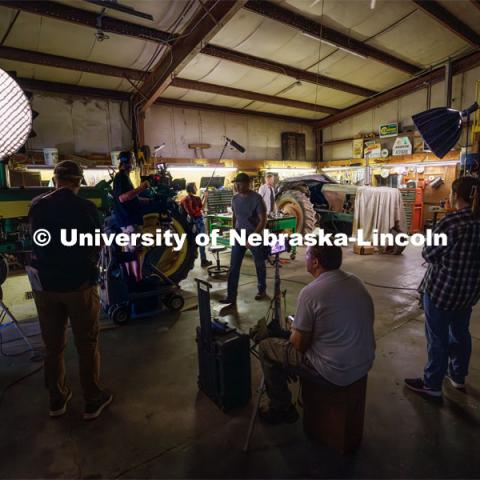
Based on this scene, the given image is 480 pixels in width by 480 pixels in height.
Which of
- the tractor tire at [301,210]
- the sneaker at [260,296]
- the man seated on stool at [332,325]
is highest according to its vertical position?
the tractor tire at [301,210]

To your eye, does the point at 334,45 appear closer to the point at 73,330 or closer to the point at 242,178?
the point at 242,178

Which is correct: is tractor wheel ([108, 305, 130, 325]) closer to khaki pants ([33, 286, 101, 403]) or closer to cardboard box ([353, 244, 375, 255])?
khaki pants ([33, 286, 101, 403])

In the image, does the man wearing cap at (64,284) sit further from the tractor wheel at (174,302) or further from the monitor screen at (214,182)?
the monitor screen at (214,182)

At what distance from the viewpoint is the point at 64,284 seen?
2.11 m

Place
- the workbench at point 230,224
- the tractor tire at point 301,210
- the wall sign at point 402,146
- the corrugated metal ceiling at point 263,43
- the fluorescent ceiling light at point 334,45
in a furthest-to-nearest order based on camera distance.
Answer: the wall sign at point 402,146 < the tractor tire at point 301,210 < the fluorescent ceiling light at point 334,45 < the workbench at point 230,224 < the corrugated metal ceiling at point 263,43

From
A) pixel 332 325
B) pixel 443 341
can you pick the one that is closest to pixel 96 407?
pixel 332 325

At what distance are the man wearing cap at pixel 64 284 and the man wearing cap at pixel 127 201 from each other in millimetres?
1262

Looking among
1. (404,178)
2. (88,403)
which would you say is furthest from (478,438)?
(404,178)

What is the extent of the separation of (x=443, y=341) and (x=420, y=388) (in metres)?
0.46

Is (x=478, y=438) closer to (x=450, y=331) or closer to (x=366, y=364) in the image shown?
(x=450, y=331)

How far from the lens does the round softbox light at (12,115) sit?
239 cm

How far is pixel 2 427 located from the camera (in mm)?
2176

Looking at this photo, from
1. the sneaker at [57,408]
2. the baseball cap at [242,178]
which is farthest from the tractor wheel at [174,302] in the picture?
the sneaker at [57,408]

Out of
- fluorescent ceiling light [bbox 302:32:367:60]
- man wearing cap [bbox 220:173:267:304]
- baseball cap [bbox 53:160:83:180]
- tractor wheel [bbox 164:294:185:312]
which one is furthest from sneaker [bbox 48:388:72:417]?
fluorescent ceiling light [bbox 302:32:367:60]
